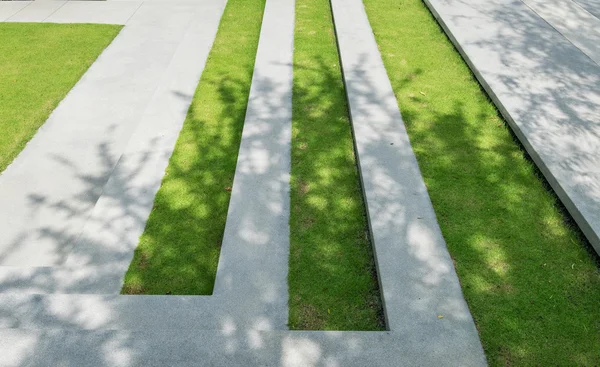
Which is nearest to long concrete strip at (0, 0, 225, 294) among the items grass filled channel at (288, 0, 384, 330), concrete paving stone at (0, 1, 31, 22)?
Answer: grass filled channel at (288, 0, 384, 330)

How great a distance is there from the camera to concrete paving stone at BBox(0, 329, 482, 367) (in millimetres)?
3531

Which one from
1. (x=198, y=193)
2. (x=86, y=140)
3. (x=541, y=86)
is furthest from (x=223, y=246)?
(x=541, y=86)

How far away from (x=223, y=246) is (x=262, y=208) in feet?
2.18

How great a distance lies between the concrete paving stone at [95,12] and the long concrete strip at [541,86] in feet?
20.3

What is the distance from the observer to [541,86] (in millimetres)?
→ 7383

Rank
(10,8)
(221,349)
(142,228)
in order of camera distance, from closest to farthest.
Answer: (221,349) → (142,228) → (10,8)

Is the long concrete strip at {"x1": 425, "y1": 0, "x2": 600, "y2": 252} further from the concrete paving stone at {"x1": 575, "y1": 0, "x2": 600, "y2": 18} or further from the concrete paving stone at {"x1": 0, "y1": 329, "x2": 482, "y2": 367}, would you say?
the concrete paving stone at {"x1": 0, "y1": 329, "x2": 482, "y2": 367}

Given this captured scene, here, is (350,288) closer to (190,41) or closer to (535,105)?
(535,105)

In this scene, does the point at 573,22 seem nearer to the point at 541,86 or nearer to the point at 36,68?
the point at 541,86

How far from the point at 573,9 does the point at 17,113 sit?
9.97 m

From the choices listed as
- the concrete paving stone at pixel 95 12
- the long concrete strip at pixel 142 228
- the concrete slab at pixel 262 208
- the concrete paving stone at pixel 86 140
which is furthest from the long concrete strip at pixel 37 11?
the concrete slab at pixel 262 208

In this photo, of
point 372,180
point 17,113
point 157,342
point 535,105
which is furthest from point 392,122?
point 17,113

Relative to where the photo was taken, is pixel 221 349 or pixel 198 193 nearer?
pixel 221 349

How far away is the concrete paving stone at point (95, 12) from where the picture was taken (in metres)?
10.4
